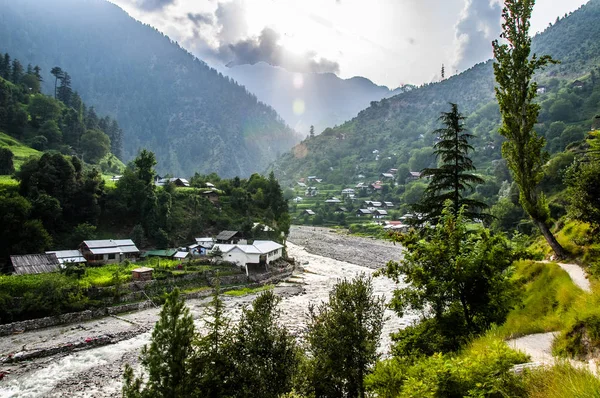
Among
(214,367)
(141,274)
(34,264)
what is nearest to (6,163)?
(34,264)

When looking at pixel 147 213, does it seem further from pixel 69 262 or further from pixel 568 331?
pixel 568 331

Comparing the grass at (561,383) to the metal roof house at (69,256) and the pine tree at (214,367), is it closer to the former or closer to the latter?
the pine tree at (214,367)

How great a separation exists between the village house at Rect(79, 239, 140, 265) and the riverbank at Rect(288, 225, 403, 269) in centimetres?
4028

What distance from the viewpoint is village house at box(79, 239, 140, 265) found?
47.8 m

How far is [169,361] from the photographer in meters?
13.2

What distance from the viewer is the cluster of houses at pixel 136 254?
41.0m

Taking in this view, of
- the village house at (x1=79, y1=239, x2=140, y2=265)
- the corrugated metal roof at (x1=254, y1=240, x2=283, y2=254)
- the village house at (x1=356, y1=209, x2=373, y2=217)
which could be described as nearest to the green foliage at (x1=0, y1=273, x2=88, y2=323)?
the village house at (x1=79, y1=239, x2=140, y2=265)

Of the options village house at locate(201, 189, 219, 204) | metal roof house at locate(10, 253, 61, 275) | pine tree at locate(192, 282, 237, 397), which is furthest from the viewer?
village house at locate(201, 189, 219, 204)

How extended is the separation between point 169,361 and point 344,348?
7.52 m

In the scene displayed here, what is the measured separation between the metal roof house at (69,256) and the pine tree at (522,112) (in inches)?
1917

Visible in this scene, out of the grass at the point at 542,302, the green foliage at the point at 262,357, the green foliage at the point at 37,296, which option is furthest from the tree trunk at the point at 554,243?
the green foliage at the point at 37,296

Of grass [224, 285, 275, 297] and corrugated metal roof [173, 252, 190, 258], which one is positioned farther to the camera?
corrugated metal roof [173, 252, 190, 258]

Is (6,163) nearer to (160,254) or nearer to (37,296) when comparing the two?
(160,254)

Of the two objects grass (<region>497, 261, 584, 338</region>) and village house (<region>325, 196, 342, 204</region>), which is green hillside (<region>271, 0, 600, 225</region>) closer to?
village house (<region>325, 196, 342, 204</region>)
